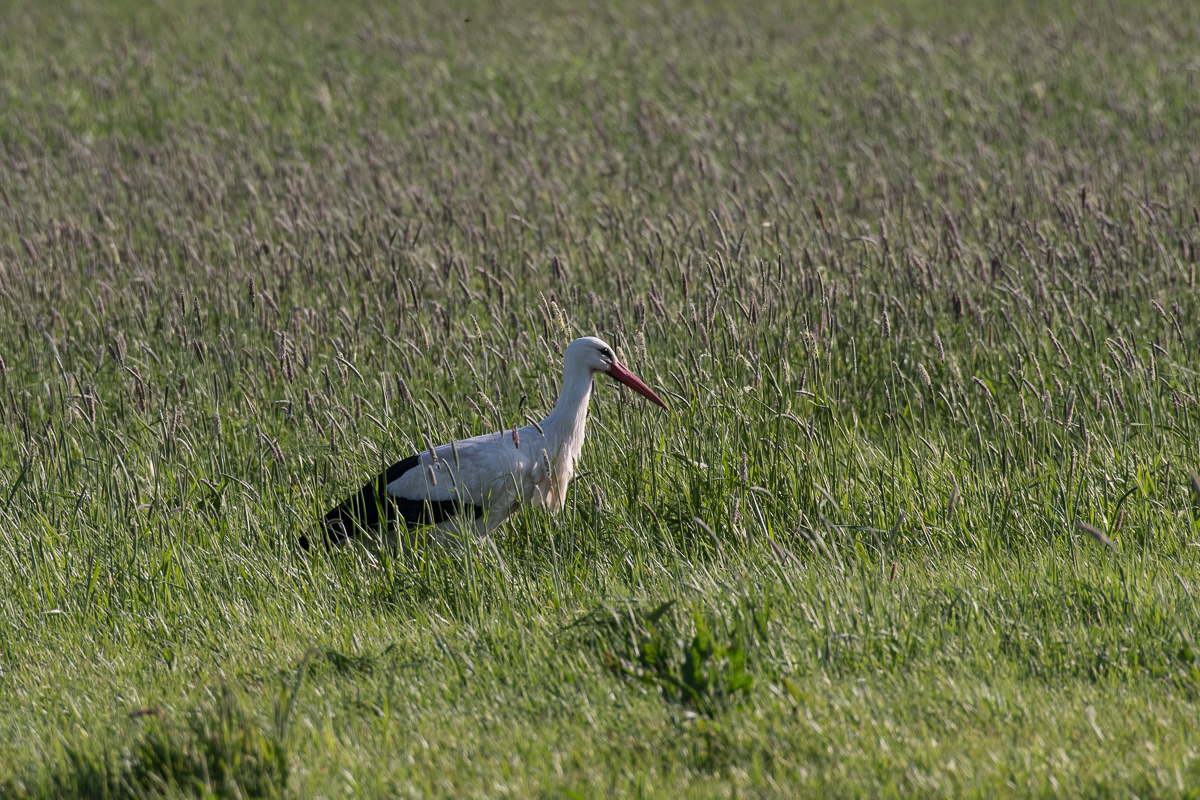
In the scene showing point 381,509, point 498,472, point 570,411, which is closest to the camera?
point 381,509

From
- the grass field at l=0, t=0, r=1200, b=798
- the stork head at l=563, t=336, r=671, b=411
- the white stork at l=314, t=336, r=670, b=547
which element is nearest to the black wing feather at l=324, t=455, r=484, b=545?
the white stork at l=314, t=336, r=670, b=547

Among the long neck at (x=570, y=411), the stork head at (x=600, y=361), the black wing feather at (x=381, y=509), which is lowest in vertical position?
the black wing feather at (x=381, y=509)

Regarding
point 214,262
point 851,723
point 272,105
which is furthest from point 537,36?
point 851,723

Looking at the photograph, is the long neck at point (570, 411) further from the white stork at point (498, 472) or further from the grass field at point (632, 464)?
the grass field at point (632, 464)

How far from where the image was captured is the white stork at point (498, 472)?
15.3 feet

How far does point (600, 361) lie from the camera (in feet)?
15.9

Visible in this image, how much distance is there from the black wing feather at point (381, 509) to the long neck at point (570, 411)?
0.47 meters

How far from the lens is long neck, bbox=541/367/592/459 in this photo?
4875mm

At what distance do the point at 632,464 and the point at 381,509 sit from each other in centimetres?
110

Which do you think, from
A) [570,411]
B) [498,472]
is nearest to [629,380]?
[570,411]

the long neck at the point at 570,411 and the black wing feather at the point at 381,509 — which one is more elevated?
the long neck at the point at 570,411

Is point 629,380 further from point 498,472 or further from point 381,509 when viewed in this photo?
point 381,509

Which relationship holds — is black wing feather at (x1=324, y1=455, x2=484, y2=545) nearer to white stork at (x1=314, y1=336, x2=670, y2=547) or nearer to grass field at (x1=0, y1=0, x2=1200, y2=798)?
white stork at (x1=314, y1=336, x2=670, y2=547)

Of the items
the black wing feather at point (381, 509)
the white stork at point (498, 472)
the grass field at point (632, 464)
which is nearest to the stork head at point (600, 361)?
the white stork at point (498, 472)
